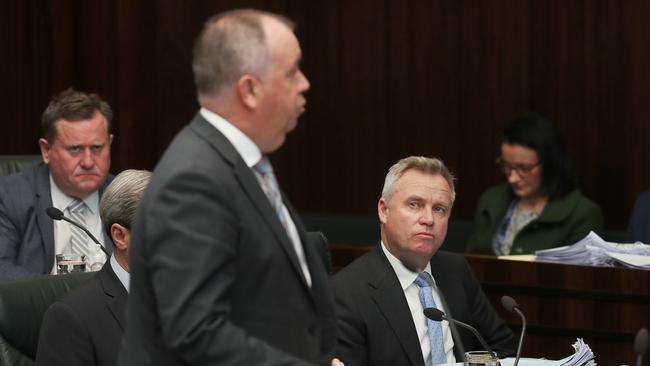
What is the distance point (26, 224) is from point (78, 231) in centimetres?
21

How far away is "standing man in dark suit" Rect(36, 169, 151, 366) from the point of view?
323 centimetres

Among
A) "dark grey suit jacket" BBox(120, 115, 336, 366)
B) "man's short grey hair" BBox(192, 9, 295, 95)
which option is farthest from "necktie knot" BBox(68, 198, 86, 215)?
"man's short grey hair" BBox(192, 9, 295, 95)

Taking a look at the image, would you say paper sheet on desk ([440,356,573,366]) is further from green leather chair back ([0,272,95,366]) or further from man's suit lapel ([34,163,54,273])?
man's suit lapel ([34,163,54,273])

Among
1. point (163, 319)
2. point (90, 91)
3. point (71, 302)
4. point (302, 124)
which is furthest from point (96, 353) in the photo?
point (302, 124)

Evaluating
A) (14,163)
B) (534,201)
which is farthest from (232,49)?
(534,201)

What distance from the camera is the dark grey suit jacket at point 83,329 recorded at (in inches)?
127

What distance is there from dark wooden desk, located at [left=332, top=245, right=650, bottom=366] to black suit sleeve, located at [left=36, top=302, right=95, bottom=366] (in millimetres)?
2248

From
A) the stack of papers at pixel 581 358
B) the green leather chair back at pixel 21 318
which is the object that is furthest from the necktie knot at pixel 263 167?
the stack of papers at pixel 581 358

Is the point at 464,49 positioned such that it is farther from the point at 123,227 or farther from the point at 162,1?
the point at 123,227

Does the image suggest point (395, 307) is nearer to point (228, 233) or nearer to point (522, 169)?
point (228, 233)

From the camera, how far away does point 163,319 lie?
2172 mm

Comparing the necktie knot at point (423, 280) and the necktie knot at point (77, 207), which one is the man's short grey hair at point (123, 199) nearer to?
the necktie knot at point (423, 280)

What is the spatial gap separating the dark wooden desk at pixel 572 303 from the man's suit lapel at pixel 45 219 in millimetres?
1672

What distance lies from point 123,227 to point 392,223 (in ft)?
3.44
